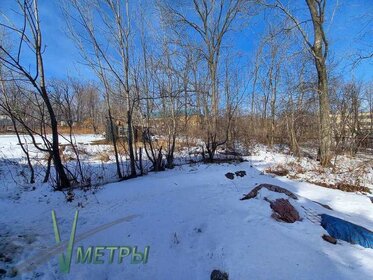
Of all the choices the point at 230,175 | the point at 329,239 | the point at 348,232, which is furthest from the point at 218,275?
the point at 230,175

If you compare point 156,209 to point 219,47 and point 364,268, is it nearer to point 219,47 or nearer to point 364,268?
point 364,268

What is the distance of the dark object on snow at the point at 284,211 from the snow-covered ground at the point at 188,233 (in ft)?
0.35

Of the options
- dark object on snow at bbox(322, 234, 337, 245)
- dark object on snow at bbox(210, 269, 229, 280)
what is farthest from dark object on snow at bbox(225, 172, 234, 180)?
dark object on snow at bbox(210, 269, 229, 280)

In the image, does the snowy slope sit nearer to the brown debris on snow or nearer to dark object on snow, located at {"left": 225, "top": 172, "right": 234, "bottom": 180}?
dark object on snow, located at {"left": 225, "top": 172, "right": 234, "bottom": 180}

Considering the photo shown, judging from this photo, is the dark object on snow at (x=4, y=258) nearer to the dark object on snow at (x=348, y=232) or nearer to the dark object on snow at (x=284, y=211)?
the dark object on snow at (x=284, y=211)

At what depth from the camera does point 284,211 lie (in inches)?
156

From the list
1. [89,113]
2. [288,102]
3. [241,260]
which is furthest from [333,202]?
[89,113]

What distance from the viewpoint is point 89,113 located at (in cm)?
5503

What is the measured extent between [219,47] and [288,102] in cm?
590

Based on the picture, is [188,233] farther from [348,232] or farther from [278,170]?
[278,170]

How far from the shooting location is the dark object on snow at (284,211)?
3840 mm

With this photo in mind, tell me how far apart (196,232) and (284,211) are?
139cm

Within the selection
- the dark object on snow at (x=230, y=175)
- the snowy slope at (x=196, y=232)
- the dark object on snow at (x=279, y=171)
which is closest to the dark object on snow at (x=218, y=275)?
the snowy slope at (x=196, y=232)

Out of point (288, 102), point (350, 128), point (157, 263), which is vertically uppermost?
point (288, 102)
